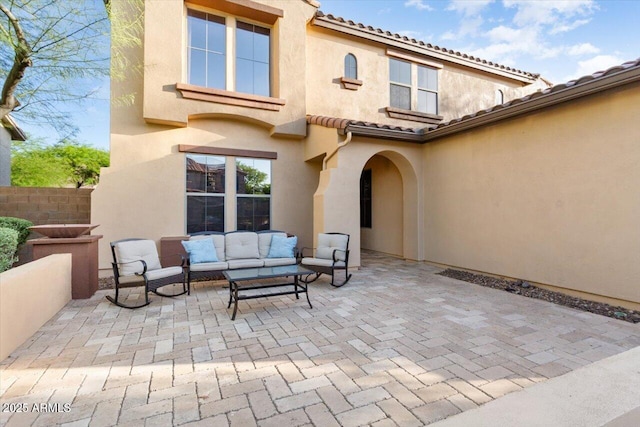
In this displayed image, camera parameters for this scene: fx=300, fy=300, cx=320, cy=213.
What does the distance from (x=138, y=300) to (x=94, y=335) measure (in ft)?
5.11

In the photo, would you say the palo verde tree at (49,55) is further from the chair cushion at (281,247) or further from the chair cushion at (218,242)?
the chair cushion at (281,247)

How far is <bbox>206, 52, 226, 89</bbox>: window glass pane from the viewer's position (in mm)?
7855

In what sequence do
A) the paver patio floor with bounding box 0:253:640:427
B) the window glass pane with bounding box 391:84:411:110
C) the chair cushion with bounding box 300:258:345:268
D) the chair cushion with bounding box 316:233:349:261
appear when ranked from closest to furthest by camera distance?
the paver patio floor with bounding box 0:253:640:427
the chair cushion with bounding box 300:258:345:268
the chair cushion with bounding box 316:233:349:261
the window glass pane with bounding box 391:84:411:110

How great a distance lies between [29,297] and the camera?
3910 millimetres

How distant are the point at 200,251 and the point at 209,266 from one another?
488 millimetres

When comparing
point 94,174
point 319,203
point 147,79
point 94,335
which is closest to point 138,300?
point 94,335

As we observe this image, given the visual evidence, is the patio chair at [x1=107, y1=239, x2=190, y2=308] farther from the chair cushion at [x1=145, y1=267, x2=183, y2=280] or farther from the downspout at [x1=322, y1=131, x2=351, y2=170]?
the downspout at [x1=322, y1=131, x2=351, y2=170]

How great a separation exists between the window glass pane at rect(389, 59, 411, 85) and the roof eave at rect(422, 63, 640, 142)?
3256 mm

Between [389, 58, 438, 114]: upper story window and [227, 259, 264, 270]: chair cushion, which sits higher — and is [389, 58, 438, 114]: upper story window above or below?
above

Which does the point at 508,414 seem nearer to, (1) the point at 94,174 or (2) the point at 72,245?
(2) the point at 72,245

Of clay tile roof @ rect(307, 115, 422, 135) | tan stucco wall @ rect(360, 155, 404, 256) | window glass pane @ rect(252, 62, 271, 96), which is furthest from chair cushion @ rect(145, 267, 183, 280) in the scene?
tan stucco wall @ rect(360, 155, 404, 256)

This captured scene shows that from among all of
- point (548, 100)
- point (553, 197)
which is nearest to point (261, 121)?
point (548, 100)

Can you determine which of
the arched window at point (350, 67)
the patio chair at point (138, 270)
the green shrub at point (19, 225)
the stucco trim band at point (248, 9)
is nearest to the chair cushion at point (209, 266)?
the patio chair at point (138, 270)

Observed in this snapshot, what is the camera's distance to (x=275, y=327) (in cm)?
415
